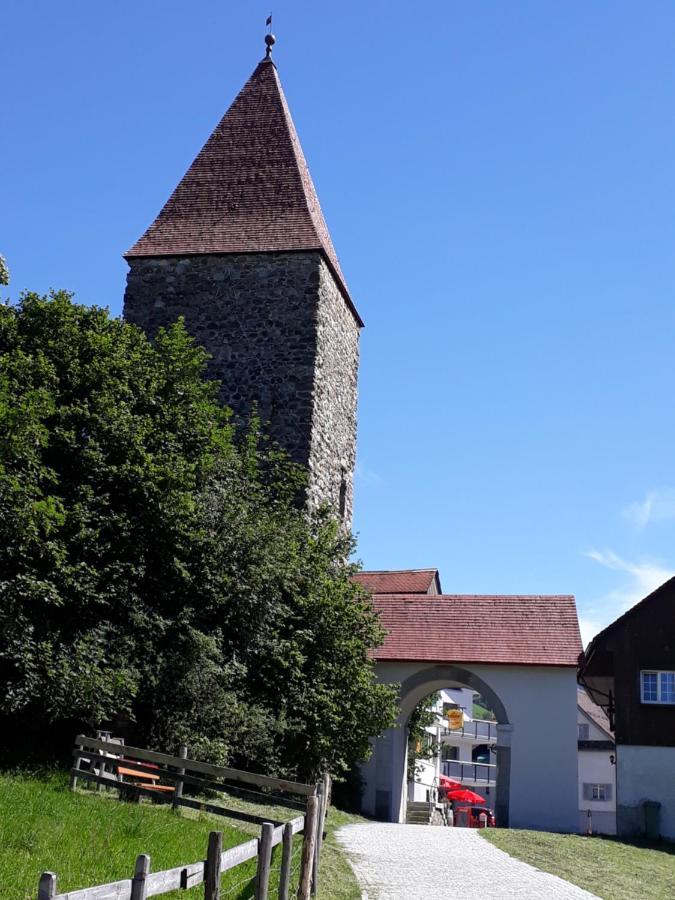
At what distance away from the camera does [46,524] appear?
15039 mm

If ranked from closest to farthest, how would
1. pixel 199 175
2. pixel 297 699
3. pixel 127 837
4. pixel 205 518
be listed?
pixel 127 837 → pixel 205 518 → pixel 297 699 → pixel 199 175

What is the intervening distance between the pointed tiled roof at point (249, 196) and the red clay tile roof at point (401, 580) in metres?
9.63

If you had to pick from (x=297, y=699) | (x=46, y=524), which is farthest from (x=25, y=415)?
(x=297, y=699)

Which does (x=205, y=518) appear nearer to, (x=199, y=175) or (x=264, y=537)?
(x=264, y=537)

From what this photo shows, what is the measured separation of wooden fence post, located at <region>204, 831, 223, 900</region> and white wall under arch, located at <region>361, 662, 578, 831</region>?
1736 centimetres

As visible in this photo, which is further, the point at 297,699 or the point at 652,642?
the point at 652,642

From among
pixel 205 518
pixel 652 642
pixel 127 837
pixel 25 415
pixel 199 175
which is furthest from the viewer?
pixel 199 175

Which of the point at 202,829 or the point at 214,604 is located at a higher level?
the point at 214,604

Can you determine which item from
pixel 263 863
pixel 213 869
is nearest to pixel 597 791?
pixel 263 863

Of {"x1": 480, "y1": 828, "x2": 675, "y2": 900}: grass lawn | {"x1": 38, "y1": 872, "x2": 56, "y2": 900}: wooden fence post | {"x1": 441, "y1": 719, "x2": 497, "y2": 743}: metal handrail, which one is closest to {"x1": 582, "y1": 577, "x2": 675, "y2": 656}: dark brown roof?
{"x1": 480, "y1": 828, "x2": 675, "y2": 900}: grass lawn

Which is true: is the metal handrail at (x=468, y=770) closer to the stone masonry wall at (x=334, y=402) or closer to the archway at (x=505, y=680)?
the archway at (x=505, y=680)

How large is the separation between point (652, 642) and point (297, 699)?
9070mm

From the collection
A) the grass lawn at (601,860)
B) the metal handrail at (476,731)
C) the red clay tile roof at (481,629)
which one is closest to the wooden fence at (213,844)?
the grass lawn at (601,860)

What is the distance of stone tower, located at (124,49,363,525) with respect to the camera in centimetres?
2575
